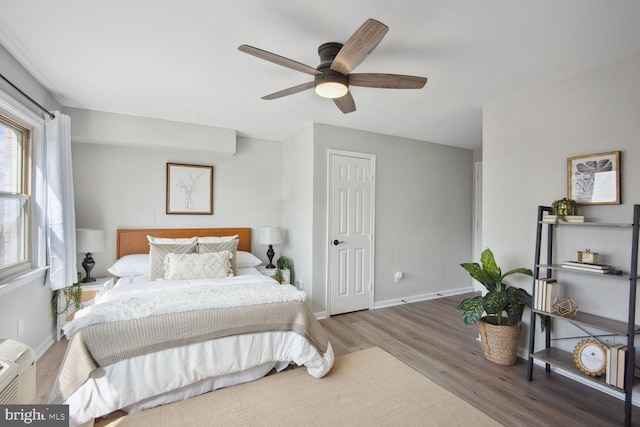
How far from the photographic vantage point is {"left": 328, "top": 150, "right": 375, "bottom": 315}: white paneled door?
379 centimetres

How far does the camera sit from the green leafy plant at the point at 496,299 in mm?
2508

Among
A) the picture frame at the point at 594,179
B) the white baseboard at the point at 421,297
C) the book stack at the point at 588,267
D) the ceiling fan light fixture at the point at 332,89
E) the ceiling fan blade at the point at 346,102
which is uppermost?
the ceiling fan blade at the point at 346,102

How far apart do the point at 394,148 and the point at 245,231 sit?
8.39 feet

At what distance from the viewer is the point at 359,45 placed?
1.59 m

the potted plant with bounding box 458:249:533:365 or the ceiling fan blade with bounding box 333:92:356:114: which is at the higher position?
the ceiling fan blade with bounding box 333:92:356:114

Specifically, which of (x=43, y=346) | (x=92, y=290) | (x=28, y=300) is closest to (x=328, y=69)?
(x=28, y=300)

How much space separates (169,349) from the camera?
194 centimetres

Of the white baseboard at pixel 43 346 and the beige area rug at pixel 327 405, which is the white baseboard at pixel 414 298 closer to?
the beige area rug at pixel 327 405

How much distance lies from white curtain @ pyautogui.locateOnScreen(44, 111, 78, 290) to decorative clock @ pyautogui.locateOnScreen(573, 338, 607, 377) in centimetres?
452

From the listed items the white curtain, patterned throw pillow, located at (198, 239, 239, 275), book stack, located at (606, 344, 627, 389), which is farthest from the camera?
patterned throw pillow, located at (198, 239, 239, 275)

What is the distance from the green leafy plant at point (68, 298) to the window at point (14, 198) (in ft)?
1.48

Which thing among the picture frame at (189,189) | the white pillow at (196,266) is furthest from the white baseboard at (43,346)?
the picture frame at (189,189)

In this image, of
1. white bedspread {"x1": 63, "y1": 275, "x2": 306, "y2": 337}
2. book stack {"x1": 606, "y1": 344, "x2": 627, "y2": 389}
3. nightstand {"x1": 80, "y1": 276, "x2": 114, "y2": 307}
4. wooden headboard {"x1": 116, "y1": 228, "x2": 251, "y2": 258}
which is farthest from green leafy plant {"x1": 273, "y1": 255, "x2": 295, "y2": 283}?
book stack {"x1": 606, "y1": 344, "x2": 627, "y2": 389}

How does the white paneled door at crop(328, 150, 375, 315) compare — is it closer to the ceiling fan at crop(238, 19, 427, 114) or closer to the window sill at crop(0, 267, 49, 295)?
the ceiling fan at crop(238, 19, 427, 114)
